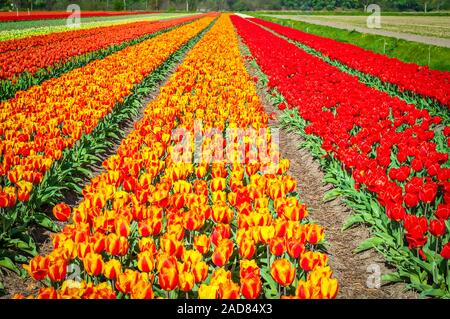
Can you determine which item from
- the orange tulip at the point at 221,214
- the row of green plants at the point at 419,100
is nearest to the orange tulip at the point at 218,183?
the orange tulip at the point at 221,214

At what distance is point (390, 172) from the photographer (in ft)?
16.5

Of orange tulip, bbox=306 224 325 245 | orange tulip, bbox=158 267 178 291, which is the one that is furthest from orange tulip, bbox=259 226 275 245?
orange tulip, bbox=158 267 178 291

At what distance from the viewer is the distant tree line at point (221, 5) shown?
102 meters

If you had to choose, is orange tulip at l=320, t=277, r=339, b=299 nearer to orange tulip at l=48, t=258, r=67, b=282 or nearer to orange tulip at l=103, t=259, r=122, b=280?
orange tulip at l=103, t=259, r=122, b=280

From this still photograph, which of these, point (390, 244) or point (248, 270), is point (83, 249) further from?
point (390, 244)

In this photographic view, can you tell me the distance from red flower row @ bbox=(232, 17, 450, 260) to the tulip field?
3 cm

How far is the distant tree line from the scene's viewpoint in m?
102

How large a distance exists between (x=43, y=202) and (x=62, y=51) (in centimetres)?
1443

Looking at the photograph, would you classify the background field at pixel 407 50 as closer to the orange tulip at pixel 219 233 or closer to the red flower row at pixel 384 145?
the red flower row at pixel 384 145

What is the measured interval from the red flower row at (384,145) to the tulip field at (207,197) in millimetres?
26

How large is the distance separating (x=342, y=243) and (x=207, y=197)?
1920 mm
